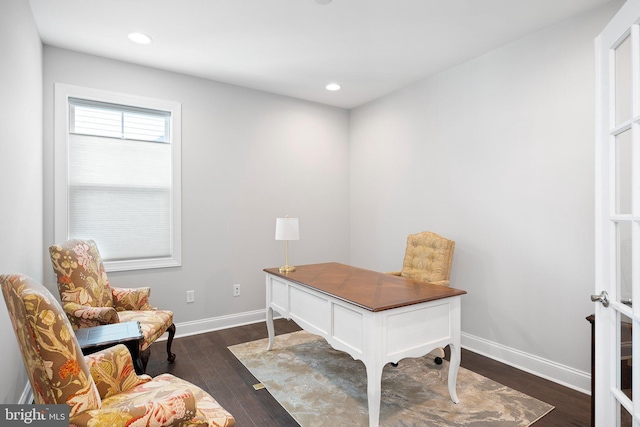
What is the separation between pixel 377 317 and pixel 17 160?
231 centimetres

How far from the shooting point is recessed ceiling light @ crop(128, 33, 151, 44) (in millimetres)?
2895

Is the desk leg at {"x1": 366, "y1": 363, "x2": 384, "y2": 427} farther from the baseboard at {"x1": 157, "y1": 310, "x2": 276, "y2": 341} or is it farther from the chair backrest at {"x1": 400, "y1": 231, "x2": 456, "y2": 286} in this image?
the baseboard at {"x1": 157, "y1": 310, "x2": 276, "y2": 341}

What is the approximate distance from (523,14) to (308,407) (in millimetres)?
3175

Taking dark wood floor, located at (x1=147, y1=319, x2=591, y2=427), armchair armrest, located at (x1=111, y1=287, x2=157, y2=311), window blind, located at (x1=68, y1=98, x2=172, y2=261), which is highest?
window blind, located at (x1=68, y1=98, x2=172, y2=261)

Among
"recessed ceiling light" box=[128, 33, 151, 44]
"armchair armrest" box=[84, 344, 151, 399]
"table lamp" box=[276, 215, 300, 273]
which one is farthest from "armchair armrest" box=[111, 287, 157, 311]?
"recessed ceiling light" box=[128, 33, 151, 44]

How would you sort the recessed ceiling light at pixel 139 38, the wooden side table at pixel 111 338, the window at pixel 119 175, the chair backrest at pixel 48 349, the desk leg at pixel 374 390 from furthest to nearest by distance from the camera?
1. the window at pixel 119 175
2. the recessed ceiling light at pixel 139 38
3. the desk leg at pixel 374 390
4. the wooden side table at pixel 111 338
5. the chair backrest at pixel 48 349

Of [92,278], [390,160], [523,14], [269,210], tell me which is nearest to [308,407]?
[92,278]

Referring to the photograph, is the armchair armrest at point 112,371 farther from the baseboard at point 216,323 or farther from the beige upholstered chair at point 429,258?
the beige upholstered chair at point 429,258

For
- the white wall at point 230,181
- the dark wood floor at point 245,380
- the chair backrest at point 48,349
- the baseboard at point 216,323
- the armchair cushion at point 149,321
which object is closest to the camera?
the chair backrest at point 48,349

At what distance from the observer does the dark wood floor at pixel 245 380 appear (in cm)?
222

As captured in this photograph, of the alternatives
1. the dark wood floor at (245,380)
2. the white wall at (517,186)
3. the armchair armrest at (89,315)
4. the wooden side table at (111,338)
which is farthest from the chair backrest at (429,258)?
the armchair armrest at (89,315)

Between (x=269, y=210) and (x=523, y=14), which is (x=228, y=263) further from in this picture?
(x=523, y=14)

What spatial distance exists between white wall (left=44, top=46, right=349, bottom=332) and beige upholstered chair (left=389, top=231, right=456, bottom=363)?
1472 mm

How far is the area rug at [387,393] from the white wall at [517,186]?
586 millimetres
